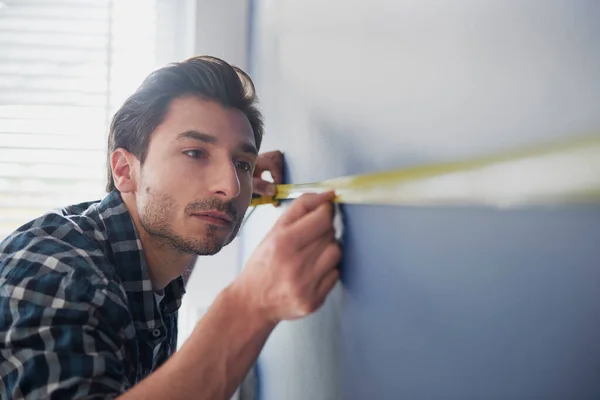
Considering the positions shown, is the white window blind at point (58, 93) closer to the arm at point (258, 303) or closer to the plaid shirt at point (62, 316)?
the plaid shirt at point (62, 316)

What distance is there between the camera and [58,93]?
7.52ft

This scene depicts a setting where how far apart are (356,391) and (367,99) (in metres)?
0.41

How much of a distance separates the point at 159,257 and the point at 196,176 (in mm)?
242

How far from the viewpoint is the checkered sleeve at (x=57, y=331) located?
82cm

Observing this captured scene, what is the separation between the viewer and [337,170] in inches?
36.9

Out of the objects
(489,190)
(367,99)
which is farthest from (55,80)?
(489,190)

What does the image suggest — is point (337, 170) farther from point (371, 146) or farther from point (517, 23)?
point (517, 23)

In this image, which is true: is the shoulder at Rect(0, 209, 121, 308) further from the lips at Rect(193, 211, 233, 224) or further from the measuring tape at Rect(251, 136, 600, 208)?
the measuring tape at Rect(251, 136, 600, 208)

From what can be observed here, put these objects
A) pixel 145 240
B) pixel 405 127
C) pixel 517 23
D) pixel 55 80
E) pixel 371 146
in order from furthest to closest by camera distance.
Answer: pixel 55 80, pixel 145 240, pixel 371 146, pixel 405 127, pixel 517 23

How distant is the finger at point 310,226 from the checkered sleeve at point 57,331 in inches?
12.3

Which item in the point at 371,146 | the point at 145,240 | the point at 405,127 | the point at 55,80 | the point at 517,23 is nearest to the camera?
the point at 517,23

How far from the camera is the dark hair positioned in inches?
50.8

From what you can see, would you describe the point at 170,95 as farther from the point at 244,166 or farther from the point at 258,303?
the point at 258,303

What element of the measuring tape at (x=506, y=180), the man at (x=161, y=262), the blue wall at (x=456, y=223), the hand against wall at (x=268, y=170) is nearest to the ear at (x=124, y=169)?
the man at (x=161, y=262)
